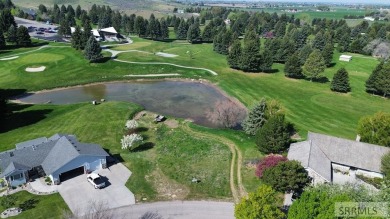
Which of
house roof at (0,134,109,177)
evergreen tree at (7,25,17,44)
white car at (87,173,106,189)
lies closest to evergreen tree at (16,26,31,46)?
evergreen tree at (7,25,17,44)

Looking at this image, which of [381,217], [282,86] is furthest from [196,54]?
[381,217]

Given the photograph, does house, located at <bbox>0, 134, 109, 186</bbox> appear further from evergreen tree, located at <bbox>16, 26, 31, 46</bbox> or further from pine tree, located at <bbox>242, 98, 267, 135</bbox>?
evergreen tree, located at <bbox>16, 26, 31, 46</bbox>

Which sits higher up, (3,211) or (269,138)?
(269,138)

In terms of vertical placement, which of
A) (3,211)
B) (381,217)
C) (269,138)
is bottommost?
(3,211)

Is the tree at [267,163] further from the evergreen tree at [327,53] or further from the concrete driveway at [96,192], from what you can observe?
the evergreen tree at [327,53]

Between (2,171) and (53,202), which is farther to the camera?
(2,171)

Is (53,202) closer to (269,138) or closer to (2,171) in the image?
(2,171)

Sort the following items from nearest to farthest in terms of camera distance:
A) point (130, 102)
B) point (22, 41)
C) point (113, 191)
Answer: point (113, 191) < point (130, 102) < point (22, 41)

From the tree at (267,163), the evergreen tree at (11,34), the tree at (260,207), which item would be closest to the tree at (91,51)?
the evergreen tree at (11,34)
